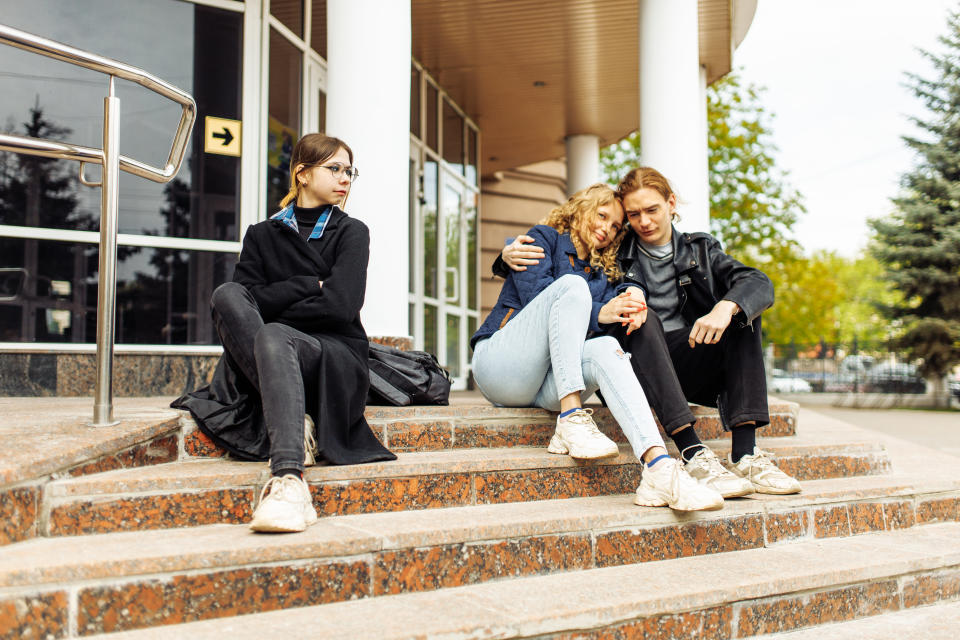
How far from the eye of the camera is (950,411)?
48.8 ft

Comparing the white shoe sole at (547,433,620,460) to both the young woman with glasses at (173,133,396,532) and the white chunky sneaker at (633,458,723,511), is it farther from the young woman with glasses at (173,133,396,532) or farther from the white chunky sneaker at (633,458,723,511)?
the young woman with glasses at (173,133,396,532)

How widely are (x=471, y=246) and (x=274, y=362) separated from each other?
345 inches

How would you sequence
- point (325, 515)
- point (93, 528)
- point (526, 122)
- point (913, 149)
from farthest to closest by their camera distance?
1. point (913, 149)
2. point (526, 122)
3. point (325, 515)
4. point (93, 528)

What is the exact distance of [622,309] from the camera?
3033mm

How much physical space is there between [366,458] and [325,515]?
0.27m

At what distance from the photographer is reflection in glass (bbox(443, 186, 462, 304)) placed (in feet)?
32.1

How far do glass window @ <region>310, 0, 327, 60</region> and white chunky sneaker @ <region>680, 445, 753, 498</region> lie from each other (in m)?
5.06

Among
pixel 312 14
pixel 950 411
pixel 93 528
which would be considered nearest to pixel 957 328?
pixel 950 411

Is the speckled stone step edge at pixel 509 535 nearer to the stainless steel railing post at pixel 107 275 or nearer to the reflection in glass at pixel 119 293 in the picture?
the stainless steel railing post at pixel 107 275

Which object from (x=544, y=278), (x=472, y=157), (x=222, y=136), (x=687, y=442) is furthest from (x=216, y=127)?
(x=472, y=157)

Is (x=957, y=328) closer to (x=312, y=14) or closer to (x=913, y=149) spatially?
(x=913, y=149)

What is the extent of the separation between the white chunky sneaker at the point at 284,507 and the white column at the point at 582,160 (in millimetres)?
9523

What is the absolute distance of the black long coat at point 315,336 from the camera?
273cm

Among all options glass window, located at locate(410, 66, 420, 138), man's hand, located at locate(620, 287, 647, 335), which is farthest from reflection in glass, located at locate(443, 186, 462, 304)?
man's hand, located at locate(620, 287, 647, 335)
